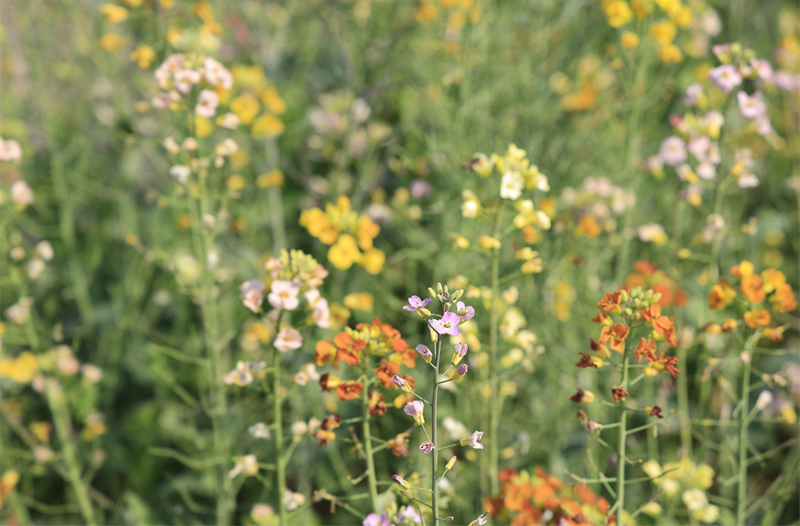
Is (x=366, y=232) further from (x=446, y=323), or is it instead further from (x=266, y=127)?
(x=266, y=127)

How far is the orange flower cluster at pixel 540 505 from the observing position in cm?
157

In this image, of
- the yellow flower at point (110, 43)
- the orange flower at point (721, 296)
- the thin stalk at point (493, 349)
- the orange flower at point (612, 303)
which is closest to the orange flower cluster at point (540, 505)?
the thin stalk at point (493, 349)

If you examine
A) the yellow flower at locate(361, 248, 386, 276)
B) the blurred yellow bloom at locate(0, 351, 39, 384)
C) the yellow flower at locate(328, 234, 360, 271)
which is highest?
the yellow flower at locate(328, 234, 360, 271)

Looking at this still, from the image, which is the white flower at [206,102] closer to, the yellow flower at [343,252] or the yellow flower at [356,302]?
the yellow flower at [343,252]

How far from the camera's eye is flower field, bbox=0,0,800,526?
72.2 inches

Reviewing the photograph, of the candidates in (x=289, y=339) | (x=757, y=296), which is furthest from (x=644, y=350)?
(x=289, y=339)

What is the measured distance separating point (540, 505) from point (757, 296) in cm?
76

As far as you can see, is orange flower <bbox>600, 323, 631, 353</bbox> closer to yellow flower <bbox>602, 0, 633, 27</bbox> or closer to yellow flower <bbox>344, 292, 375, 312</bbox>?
yellow flower <bbox>344, 292, 375, 312</bbox>

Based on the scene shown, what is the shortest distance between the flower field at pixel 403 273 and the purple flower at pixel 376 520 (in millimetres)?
131

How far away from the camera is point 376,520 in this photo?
1.36 metres

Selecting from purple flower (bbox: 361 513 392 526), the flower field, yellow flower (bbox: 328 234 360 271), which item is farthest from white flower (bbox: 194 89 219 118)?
purple flower (bbox: 361 513 392 526)

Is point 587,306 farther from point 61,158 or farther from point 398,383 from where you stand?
point 61,158

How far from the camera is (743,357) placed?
5.39ft

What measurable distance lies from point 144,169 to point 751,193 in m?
3.84
